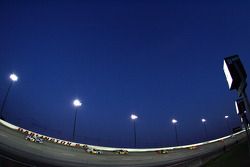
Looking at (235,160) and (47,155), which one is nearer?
(235,160)

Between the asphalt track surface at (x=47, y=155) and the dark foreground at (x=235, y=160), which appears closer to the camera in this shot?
the dark foreground at (x=235, y=160)

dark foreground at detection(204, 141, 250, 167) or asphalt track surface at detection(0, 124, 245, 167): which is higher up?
asphalt track surface at detection(0, 124, 245, 167)

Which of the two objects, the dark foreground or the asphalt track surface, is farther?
the asphalt track surface

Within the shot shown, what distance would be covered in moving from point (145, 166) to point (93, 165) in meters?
11.9

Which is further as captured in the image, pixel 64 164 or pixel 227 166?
pixel 64 164

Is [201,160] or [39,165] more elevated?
[201,160]

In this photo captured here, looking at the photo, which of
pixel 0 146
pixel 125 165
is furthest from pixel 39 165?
pixel 125 165

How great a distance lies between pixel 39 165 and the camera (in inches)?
806

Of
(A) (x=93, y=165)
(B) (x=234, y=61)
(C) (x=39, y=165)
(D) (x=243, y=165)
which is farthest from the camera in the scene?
(A) (x=93, y=165)

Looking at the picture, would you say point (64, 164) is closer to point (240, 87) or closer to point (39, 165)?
point (39, 165)

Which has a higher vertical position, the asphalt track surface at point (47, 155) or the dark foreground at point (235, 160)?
the asphalt track surface at point (47, 155)

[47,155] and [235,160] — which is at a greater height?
[47,155]

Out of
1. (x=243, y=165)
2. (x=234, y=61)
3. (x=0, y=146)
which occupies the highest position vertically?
(x=0, y=146)

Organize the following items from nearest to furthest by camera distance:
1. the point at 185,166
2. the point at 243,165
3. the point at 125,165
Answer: the point at 243,165, the point at 185,166, the point at 125,165
